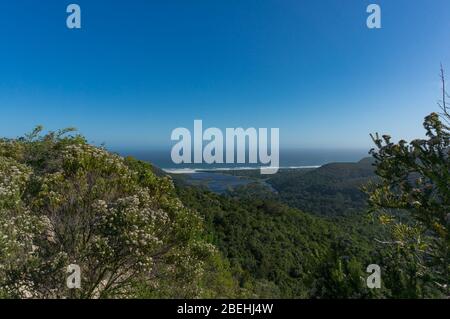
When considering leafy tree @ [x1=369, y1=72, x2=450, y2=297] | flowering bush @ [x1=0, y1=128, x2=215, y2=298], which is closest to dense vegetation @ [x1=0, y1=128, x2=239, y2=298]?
flowering bush @ [x1=0, y1=128, x2=215, y2=298]

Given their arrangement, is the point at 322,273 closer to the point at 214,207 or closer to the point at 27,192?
the point at 27,192

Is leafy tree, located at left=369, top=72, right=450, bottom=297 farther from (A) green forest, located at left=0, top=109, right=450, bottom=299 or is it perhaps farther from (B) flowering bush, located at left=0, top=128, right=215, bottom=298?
(B) flowering bush, located at left=0, top=128, right=215, bottom=298

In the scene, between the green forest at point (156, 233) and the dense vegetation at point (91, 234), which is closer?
the green forest at point (156, 233)

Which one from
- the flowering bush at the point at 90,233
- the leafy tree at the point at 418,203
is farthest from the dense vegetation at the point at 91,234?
the leafy tree at the point at 418,203

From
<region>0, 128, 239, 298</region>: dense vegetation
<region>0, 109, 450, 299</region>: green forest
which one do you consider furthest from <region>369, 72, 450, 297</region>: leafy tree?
<region>0, 128, 239, 298</region>: dense vegetation

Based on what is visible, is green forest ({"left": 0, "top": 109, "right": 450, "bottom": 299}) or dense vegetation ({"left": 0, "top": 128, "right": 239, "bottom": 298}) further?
dense vegetation ({"left": 0, "top": 128, "right": 239, "bottom": 298})

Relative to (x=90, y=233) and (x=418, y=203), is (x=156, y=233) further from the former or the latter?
(x=418, y=203)

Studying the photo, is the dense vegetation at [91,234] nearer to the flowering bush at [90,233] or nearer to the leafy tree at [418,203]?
the flowering bush at [90,233]

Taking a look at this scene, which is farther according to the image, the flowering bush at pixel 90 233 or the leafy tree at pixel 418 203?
the flowering bush at pixel 90 233

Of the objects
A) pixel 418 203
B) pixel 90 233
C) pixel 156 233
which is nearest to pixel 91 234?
pixel 90 233

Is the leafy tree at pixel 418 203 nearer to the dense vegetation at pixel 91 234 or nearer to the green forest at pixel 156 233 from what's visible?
the green forest at pixel 156 233
